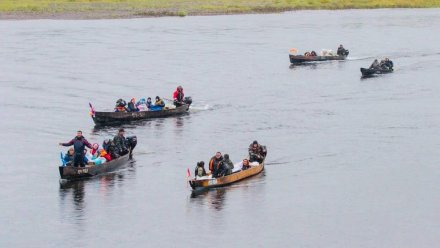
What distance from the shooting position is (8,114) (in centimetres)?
6862

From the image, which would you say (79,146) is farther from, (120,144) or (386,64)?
(386,64)

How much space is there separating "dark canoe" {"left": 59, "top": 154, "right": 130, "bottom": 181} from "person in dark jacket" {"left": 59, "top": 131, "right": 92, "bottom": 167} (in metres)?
0.32

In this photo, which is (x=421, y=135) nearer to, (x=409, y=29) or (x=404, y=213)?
(x=404, y=213)

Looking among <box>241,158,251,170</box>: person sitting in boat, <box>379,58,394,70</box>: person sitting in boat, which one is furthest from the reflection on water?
<box>379,58,394,70</box>: person sitting in boat

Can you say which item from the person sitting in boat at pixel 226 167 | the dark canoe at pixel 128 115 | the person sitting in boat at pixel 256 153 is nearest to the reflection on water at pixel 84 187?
the person sitting in boat at pixel 226 167

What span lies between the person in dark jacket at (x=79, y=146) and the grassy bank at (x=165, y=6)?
9662 centimetres

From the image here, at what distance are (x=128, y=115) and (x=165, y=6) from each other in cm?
9195

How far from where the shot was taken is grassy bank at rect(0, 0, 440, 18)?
145 meters

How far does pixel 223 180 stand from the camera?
155ft

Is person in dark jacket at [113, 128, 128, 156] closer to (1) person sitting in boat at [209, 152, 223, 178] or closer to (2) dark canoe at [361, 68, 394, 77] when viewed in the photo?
(1) person sitting in boat at [209, 152, 223, 178]

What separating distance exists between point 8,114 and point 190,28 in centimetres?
Result: 6217

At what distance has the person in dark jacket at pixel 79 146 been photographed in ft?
154

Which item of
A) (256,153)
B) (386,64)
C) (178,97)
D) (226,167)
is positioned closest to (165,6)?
(386,64)

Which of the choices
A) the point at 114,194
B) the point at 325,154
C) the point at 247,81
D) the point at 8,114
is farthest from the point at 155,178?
the point at 247,81
